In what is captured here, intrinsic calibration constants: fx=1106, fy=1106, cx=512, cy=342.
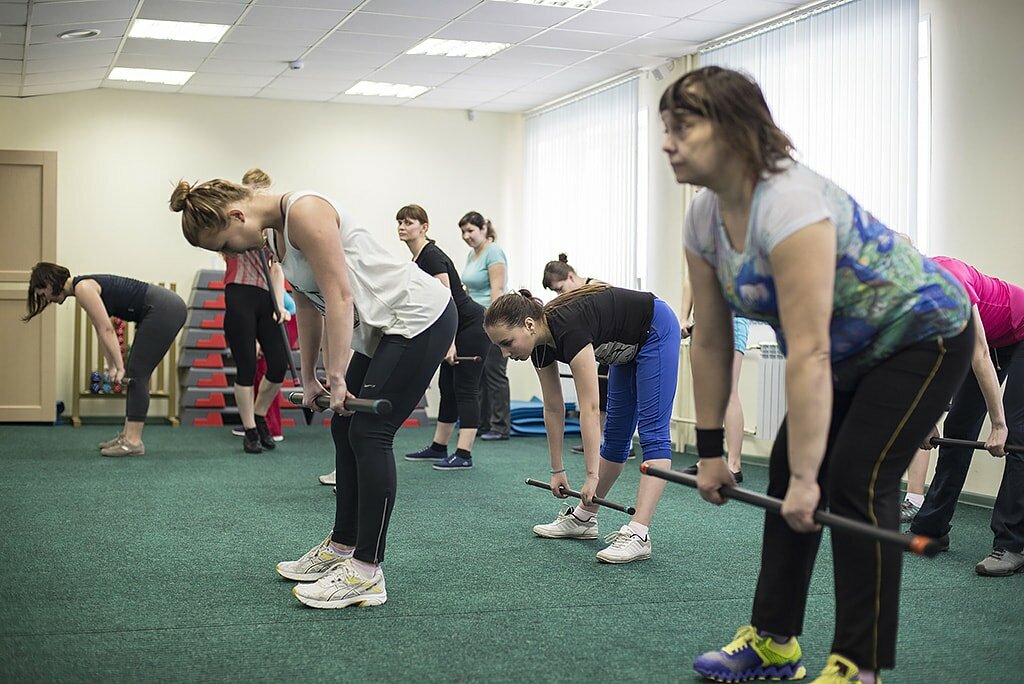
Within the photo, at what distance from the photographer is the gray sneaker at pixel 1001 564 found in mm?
3441

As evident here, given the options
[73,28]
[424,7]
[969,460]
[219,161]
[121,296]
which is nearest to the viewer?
[969,460]

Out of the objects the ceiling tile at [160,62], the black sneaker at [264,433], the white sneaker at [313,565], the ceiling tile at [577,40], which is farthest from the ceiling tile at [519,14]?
the white sneaker at [313,565]

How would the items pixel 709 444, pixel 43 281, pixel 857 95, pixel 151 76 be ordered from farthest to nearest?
pixel 151 76 < pixel 857 95 < pixel 43 281 < pixel 709 444

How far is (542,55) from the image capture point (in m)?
7.47

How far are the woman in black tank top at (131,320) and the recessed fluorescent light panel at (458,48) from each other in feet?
7.89

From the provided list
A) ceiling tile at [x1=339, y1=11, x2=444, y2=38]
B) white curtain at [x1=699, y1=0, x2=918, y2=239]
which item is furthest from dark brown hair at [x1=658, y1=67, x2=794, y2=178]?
ceiling tile at [x1=339, y1=11, x2=444, y2=38]

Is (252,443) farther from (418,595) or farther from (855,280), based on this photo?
(855,280)

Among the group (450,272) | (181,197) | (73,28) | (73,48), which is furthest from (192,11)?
(181,197)

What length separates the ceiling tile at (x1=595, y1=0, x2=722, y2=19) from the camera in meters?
6.02

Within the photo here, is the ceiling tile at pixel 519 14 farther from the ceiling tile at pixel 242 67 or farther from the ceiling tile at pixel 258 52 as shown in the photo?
the ceiling tile at pixel 242 67

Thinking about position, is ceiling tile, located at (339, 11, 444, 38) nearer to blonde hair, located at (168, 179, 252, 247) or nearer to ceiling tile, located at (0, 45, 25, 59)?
ceiling tile, located at (0, 45, 25, 59)

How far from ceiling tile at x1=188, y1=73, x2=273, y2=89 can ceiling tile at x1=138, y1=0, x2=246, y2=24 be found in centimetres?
163

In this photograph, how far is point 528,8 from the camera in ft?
20.5

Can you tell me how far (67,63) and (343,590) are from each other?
5.64 m
